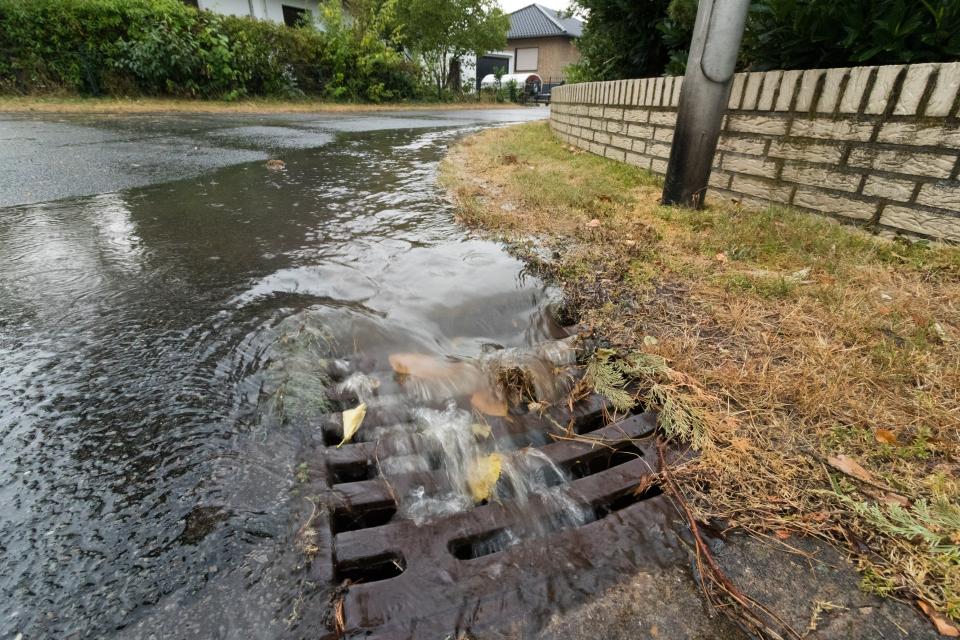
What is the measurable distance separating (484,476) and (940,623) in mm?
1054

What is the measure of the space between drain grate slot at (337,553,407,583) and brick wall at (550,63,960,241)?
10.4 ft

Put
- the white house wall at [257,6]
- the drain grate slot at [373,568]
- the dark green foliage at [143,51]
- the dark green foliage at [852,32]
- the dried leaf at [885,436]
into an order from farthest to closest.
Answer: the white house wall at [257,6]
the dark green foliage at [143,51]
the dark green foliage at [852,32]
the dried leaf at [885,436]
the drain grate slot at [373,568]

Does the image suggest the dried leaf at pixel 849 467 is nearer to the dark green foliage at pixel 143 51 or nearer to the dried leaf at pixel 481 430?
the dried leaf at pixel 481 430

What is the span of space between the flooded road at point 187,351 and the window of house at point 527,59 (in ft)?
138

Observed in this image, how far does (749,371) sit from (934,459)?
0.53 metres

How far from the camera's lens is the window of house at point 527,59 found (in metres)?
40.3

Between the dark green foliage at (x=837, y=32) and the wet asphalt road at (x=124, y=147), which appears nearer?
the dark green foliage at (x=837, y=32)

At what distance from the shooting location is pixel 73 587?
100cm

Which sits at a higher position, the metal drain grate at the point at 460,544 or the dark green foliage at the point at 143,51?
the dark green foliage at the point at 143,51

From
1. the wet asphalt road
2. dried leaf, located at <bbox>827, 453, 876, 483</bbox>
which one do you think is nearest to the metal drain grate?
dried leaf, located at <bbox>827, 453, 876, 483</bbox>

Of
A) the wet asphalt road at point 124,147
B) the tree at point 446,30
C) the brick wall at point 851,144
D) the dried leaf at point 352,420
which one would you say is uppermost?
the tree at point 446,30

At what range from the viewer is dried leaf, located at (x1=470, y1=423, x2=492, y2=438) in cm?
157

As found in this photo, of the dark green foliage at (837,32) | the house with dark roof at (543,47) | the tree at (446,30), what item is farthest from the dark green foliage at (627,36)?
the house with dark roof at (543,47)

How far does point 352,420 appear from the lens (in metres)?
1.54
